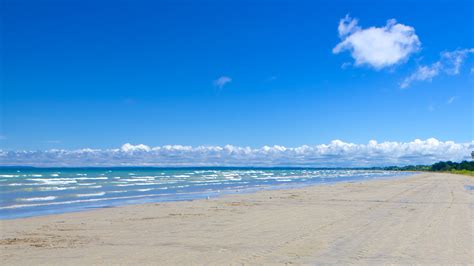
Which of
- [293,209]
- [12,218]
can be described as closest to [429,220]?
[293,209]

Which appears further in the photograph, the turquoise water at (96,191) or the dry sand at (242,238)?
the turquoise water at (96,191)

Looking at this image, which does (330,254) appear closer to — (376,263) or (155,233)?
(376,263)

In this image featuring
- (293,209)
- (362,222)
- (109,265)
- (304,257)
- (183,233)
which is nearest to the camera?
(109,265)

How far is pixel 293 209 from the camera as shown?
2167 cm

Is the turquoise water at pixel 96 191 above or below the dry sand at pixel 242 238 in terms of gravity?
below

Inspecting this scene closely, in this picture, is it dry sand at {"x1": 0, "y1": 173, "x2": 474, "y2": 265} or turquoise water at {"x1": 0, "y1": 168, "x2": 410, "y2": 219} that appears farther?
turquoise water at {"x1": 0, "y1": 168, "x2": 410, "y2": 219}

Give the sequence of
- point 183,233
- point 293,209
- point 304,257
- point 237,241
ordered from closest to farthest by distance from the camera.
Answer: point 304,257 → point 237,241 → point 183,233 → point 293,209

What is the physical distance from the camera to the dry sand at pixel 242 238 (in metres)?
10.4

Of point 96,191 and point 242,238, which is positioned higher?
point 242,238

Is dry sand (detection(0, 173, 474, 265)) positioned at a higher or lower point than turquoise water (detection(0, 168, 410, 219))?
higher

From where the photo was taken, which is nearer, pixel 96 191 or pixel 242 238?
pixel 242 238

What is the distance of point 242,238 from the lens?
42.8ft

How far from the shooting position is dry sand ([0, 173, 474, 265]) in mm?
10406

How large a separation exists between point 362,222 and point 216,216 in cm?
579
